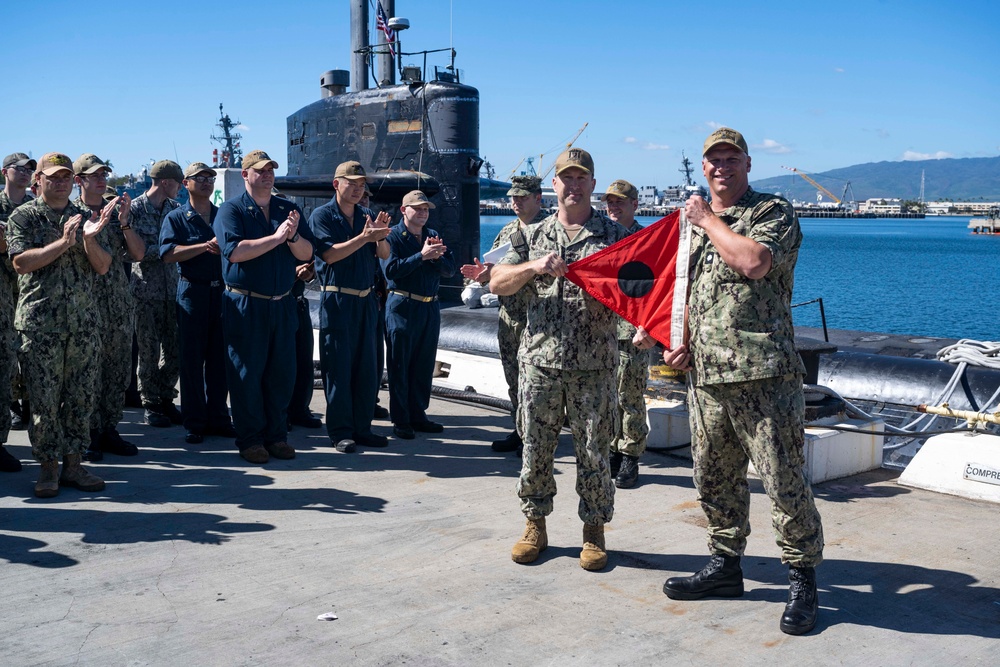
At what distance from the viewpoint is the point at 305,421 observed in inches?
334

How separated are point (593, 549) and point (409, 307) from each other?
360cm

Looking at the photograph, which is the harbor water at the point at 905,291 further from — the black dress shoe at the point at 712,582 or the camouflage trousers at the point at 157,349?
the black dress shoe at the point at 712,582

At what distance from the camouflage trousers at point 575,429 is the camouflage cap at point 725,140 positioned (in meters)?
1.35

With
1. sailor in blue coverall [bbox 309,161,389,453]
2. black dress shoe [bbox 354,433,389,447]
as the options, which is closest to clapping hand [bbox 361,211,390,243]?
sailor in blue coverall [bbox 309,161,389,453]

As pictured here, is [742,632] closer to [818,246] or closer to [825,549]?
[825,549]

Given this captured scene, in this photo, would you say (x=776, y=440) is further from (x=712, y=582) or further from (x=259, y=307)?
(x=259, y=307)

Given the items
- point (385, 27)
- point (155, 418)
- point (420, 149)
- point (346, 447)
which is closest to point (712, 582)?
point (346, 447)

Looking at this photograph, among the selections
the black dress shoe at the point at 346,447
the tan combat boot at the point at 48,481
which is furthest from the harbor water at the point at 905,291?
the tan combat boot at the point at 48,481

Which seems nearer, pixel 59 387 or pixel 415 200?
pixel 59 387

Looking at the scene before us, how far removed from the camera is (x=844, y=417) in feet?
23.8

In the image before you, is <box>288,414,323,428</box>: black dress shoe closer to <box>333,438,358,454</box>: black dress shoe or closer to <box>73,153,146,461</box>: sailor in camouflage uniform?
<box>333,438,358,454</box>: black dress shoe

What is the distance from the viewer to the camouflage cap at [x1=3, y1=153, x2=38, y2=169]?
23.6ft

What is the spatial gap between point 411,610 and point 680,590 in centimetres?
126

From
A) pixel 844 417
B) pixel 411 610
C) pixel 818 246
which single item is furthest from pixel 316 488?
pixel 818 246
